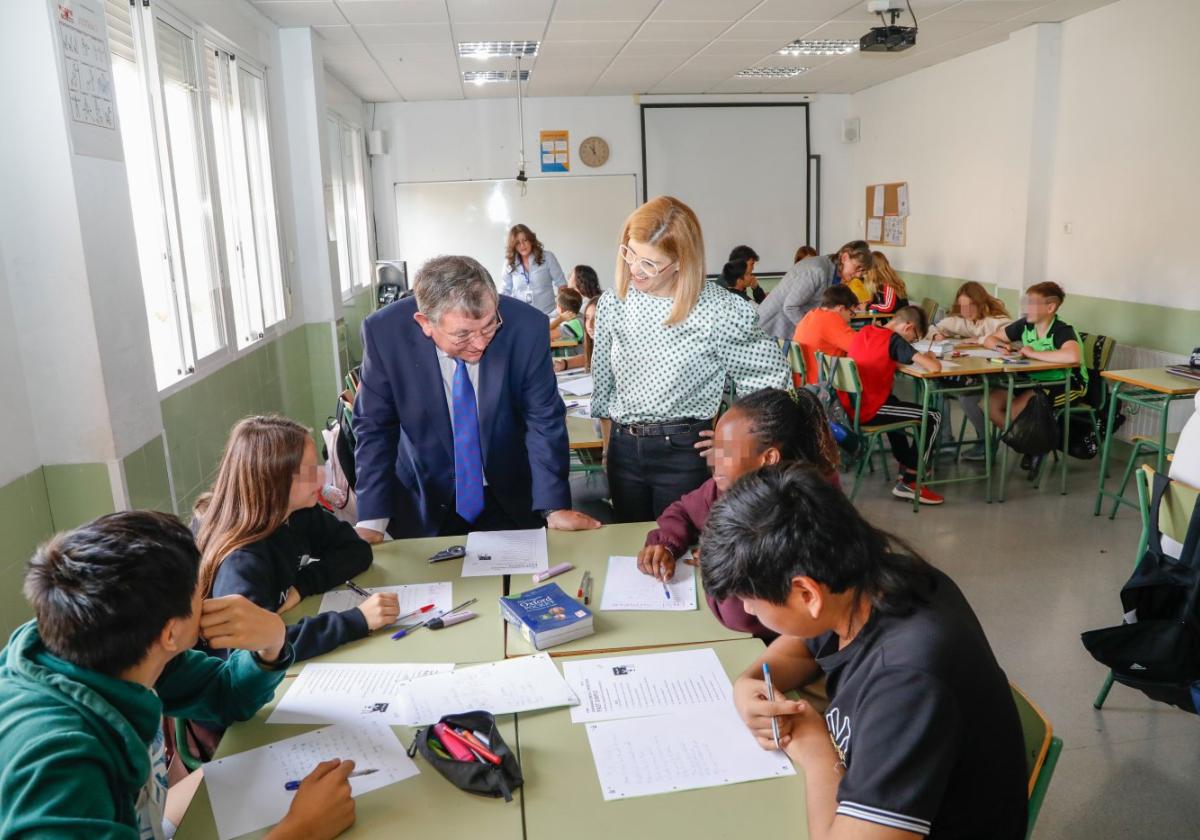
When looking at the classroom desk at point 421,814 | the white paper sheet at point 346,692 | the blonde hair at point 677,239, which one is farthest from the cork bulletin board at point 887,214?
the classroom desk at point 421,814

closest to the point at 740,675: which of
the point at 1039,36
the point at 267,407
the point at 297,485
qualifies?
the point at 297,485

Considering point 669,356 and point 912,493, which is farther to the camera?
point 912,493

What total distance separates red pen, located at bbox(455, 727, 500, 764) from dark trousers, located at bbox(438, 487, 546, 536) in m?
1.19

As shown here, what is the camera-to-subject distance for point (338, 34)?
593 cm

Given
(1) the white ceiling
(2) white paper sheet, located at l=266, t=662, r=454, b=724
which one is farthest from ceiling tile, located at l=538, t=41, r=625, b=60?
(2) white paper sheet, located at l=266, t=662, r=454, b=724

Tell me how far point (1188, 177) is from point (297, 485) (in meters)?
5.59

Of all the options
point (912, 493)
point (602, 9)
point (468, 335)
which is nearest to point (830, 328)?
point (912, 493)

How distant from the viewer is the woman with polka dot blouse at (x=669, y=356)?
2463 millimetres

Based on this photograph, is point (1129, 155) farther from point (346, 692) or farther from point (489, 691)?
point (346, 692)

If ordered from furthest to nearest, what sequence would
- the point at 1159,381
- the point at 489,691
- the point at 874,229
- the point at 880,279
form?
the point at 874,229
the point at 880,279
the point at 1159,381
the point at 489,691

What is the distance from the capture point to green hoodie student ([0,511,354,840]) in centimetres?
100

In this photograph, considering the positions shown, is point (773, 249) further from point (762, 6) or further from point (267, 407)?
point (267, 407)

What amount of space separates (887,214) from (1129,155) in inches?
135

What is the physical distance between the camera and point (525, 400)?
2.45 metres
